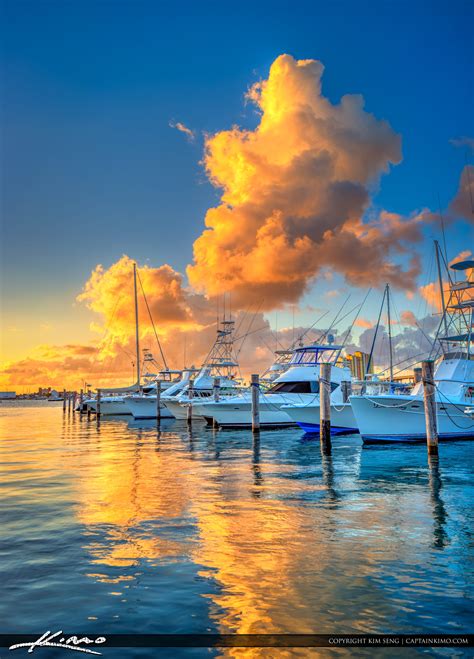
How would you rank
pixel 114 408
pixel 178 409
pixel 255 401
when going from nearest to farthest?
pixel 255 401 → pixel 178 409 → pixel 114 408

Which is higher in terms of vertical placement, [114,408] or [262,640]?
[114,408]

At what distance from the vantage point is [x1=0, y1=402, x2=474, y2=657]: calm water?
18.3 feet

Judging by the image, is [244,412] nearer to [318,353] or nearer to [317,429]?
[317,429]

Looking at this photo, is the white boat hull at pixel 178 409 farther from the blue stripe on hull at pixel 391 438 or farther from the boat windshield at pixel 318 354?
the blue stripe on hull at pixel 391 438

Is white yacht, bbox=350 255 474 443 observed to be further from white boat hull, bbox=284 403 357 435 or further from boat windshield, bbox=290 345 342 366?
boat windshield, bbox=290 345 342 366

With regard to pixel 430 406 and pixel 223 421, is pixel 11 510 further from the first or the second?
pixel 223 421

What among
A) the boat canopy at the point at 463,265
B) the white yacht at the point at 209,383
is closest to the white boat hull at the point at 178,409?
the white yacht at the point at 209,383

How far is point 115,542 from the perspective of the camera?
8.49m

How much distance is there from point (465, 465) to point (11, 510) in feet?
46.0

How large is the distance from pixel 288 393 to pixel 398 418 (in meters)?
10.9

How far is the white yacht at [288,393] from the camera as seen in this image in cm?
3369

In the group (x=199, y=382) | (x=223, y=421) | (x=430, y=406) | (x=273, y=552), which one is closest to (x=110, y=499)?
(x=273, y=552)

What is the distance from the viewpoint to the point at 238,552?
308 inches

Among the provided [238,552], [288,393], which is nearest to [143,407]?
[288,393]
